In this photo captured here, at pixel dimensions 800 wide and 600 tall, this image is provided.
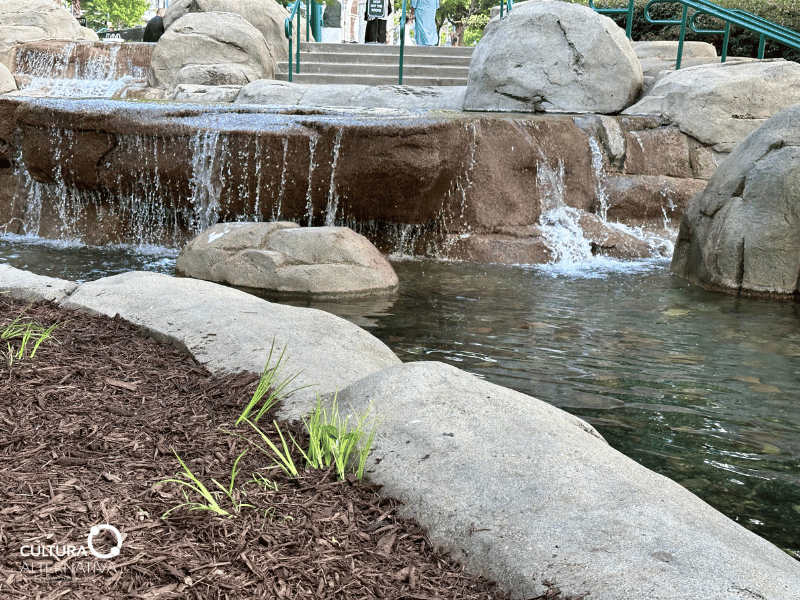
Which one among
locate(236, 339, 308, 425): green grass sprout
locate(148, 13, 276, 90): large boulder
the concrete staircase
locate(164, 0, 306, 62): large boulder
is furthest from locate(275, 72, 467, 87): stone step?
locate(236, 339, 308, 425): green grass sprout

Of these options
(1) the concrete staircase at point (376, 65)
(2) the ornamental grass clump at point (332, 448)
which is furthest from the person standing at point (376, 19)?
(2) the ornamental grass clump at point (332, 448)

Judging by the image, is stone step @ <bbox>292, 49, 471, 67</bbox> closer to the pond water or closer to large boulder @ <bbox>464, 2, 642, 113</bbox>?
large boulder @ <bbox>464, 2, 642, 113</bbox>

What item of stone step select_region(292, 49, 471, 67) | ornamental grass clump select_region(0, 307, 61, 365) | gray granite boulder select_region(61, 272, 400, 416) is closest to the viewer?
ornamental grass clump select_region(0, 307, 61, 365)

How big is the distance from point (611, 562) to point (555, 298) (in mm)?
4891

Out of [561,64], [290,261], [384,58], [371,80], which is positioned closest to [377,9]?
[384,58]

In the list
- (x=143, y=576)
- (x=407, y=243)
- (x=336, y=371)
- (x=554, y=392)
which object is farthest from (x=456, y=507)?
(x=407, y=243)

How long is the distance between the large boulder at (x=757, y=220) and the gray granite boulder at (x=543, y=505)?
16.2ft

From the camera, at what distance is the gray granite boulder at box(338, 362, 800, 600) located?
2.10 metres

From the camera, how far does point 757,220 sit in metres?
7.31

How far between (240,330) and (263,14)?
17.4 metres

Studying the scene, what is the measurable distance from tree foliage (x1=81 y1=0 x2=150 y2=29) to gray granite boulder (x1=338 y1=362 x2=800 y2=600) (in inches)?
1592

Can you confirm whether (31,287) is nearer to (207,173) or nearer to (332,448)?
(332,448)

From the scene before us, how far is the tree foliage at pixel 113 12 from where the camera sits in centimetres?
3850

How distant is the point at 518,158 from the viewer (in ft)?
30.4
